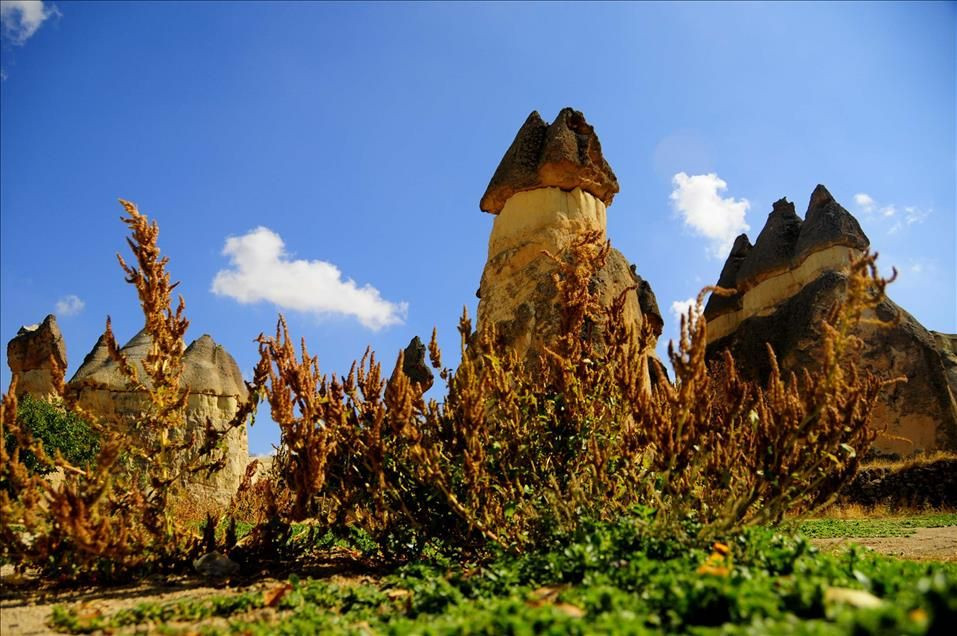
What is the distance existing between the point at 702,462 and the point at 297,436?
8.26ft

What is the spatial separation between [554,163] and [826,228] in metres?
14.2

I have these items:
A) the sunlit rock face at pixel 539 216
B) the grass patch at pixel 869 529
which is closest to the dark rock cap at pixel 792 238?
the grass patch at pixel 869 529

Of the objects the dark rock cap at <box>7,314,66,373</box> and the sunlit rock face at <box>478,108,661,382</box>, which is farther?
the dark rock cap at <box>7,314,66,373</box>

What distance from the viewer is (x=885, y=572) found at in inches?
109

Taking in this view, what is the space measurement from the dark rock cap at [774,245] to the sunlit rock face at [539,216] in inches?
528

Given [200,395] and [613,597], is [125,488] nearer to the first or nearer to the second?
[613,597]

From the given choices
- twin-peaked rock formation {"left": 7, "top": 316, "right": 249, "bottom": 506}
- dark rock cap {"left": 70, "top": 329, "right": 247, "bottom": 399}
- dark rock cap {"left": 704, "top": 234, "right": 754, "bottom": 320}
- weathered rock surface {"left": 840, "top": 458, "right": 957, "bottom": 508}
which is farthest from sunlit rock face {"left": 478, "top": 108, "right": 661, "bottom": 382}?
dark rock cap {"left": 704, "top": 234, "right": 754, "bottom": 320}

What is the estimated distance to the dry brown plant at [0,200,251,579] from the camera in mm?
3516

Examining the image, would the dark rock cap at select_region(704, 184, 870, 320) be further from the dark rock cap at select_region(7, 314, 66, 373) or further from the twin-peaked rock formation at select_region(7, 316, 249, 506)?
the dark rock cap at select_region(7, 314, 66, 373)

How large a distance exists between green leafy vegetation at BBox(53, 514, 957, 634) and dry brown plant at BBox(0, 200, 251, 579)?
60 cm

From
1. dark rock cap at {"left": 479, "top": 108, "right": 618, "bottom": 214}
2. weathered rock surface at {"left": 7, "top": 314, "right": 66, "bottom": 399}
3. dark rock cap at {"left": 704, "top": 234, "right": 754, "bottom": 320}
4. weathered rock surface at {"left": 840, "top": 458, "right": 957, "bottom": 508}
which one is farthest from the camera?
dark rock cap at {"left": 704, "top": 234, "right": 754, "bottom": 320}

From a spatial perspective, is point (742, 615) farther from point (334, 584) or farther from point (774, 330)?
point (774, 330)

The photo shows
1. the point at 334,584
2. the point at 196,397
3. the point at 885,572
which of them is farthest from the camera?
the point at 196,397

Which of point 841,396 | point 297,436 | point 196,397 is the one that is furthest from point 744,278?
point 297,436
